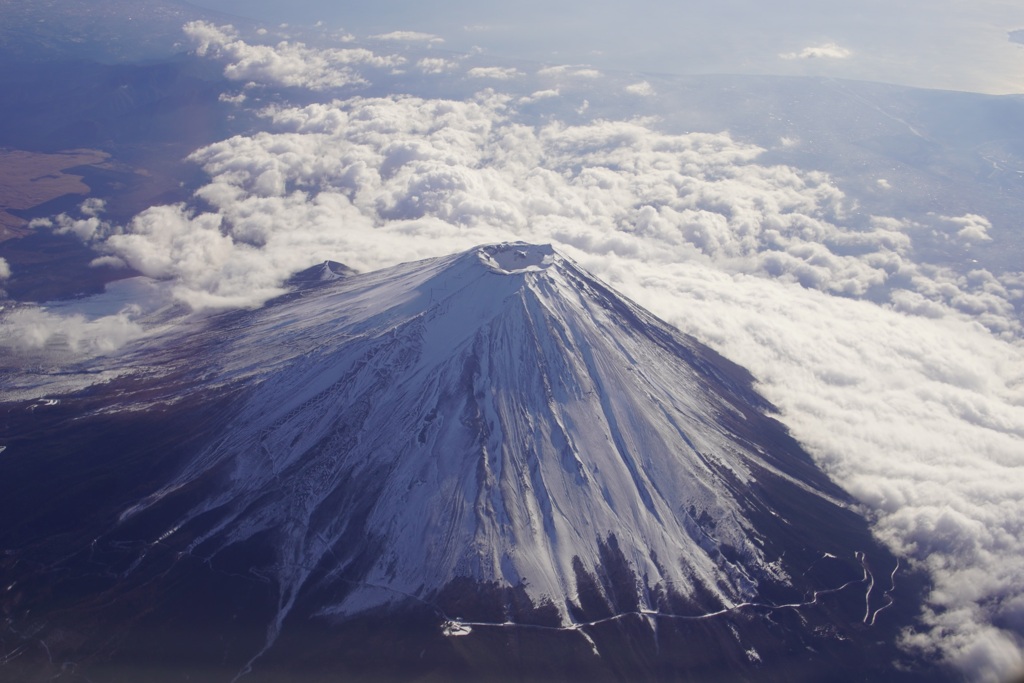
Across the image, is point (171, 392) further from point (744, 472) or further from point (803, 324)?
point (803, 324)

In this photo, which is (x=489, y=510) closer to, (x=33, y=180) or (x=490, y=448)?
(x=490, y=448)

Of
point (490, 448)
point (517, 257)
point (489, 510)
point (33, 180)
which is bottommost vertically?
point (489, 510)

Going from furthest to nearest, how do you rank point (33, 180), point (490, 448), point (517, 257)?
point (33, 180) < point (517, 257) < point (490, 448)

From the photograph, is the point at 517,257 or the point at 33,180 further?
the point at 33,180

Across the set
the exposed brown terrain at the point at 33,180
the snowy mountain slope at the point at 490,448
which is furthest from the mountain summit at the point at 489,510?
the exposed brown terrain at the point at 33,180

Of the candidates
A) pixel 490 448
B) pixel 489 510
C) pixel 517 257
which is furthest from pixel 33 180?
pixel 489 510

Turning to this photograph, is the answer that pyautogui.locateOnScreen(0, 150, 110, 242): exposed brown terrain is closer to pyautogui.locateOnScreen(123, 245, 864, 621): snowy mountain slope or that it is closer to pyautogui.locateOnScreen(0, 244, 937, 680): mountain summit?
pyautogui.locateOnScreen(0, 244, 937, 680): mountain summit
